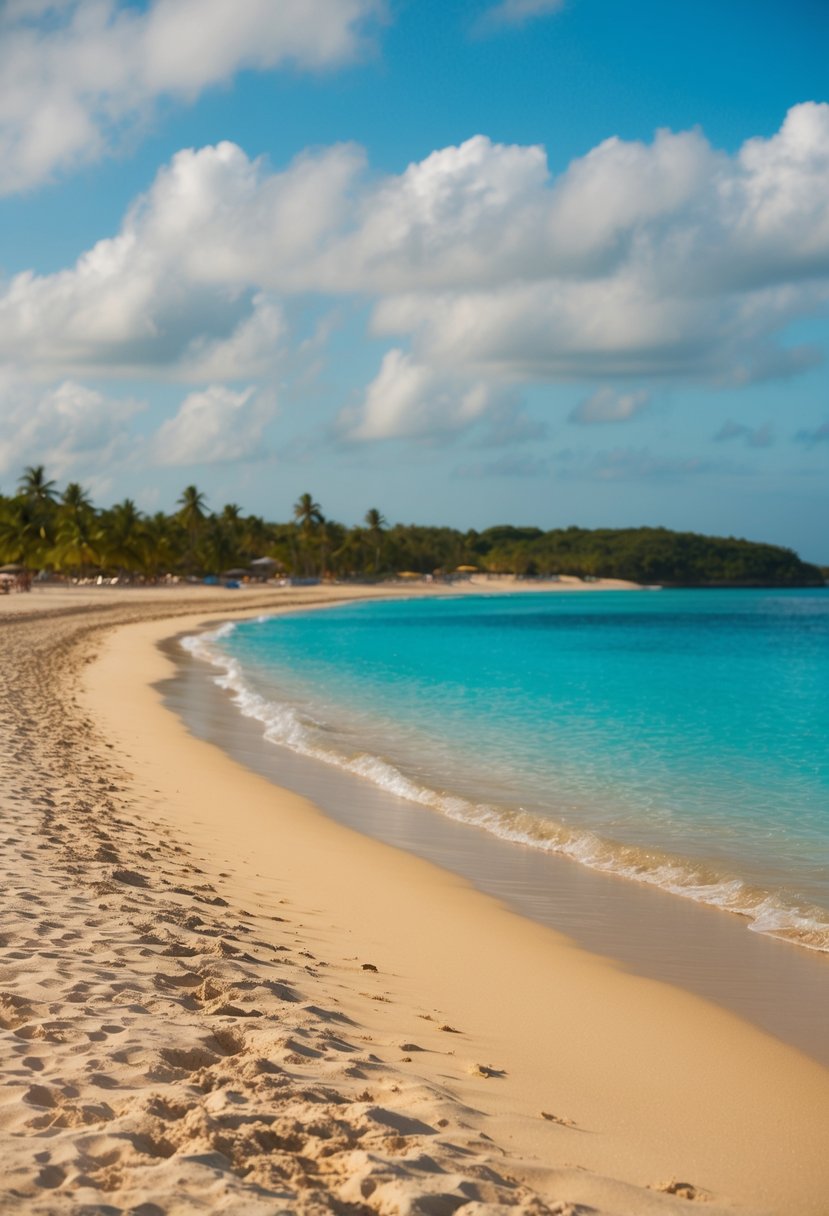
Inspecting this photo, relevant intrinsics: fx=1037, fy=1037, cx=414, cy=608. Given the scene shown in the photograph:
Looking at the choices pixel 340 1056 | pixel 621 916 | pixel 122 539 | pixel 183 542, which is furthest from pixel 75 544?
pixel 340 1056

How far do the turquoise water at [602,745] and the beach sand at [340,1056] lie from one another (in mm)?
2299

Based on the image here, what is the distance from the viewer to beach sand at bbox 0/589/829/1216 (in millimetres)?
3283

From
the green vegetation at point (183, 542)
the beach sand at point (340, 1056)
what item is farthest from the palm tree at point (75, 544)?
the beach sand at point (340, 1056)

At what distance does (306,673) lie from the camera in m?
30.0

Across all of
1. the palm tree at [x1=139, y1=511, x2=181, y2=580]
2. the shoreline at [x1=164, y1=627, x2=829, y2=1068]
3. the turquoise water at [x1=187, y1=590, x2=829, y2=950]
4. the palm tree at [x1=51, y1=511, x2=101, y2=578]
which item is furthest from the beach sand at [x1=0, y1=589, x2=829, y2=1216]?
the palm tree at [x1=139, y1=511, x2=181, y2=580]

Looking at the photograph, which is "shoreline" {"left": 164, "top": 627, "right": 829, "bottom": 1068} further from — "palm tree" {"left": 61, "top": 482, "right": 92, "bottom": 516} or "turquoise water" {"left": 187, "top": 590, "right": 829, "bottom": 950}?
"palm tree" {"left": 61, "top": 482, "right": 92, "bottom": 516}

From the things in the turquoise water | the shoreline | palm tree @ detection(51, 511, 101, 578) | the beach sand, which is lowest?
the turquoise water

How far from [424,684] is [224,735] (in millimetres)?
11408

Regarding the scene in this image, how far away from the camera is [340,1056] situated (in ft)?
14.1

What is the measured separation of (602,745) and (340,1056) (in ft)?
44.6

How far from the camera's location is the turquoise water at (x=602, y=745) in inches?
384

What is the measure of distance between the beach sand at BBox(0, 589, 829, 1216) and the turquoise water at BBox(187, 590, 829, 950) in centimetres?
230

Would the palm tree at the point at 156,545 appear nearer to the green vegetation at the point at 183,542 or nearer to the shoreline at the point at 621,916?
the green vegetation at the point at 183,542

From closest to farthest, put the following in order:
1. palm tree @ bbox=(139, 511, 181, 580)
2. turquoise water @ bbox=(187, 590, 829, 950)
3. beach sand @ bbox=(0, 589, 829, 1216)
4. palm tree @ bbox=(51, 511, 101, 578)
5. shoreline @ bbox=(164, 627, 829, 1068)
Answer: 1. beach sand @ bbox=(0, 589, 829, 1216)
2. shoreline @ bbox=(164, 627, 829, 1068)
3. turquoise water @ bbox=(187, 590, 829, 950)
4. palm tree @ bbox=(51, 511, 101, 578)
5. palm tree @ bbox=(139, 511, 181, 580)
